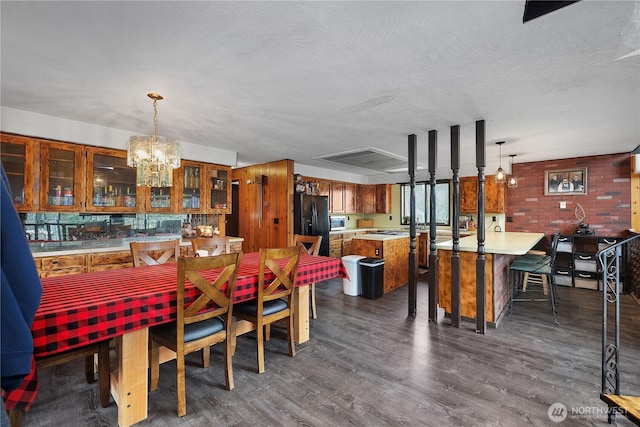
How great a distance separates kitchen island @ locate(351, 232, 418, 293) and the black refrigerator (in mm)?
1106

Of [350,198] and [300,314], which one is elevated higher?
[350,198]

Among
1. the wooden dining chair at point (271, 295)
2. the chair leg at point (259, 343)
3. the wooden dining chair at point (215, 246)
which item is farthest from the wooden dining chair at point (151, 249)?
the chair leg at point (259, 343)

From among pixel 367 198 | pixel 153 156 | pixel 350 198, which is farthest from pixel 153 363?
pixel 367 198

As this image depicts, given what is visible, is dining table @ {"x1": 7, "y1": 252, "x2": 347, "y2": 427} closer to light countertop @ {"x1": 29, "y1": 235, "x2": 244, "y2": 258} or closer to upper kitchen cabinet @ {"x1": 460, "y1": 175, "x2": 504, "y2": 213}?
light countertop @ {"x1": 29, "y1": 235, "x2": 244, "y2": 258}

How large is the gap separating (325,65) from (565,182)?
5580mm

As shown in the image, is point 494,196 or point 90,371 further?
point 494,196

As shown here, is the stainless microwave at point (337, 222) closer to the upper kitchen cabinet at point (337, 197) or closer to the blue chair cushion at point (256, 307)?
the upper kitchen cabinet at point (337, 197)

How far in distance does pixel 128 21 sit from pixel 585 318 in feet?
16.7

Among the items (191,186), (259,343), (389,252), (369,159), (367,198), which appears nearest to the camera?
(259,343)

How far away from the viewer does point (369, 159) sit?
5594 millimetres

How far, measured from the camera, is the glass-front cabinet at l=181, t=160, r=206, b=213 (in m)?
4.41

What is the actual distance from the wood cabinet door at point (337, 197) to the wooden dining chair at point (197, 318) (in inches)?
207

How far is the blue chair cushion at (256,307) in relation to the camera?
239 cm

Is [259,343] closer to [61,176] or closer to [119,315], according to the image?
[119,315]
